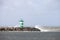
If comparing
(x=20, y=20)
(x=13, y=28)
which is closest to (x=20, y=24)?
(x=20, y=20)

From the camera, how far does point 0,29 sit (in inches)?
5433

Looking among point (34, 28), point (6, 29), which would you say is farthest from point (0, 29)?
point (34, 28)

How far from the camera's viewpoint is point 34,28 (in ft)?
447

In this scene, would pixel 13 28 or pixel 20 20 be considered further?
pixel 13 28

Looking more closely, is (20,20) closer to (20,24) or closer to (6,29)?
(20,24)

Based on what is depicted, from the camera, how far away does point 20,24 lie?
10869cm

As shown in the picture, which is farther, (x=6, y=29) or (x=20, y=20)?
(x=6, y=29)

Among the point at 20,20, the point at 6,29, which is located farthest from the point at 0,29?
the point at 20,20

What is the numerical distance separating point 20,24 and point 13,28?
83.1 feet

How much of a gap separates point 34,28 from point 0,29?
51.8ft

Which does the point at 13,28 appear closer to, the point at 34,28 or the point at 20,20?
the point at 34,28

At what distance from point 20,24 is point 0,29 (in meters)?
31.1

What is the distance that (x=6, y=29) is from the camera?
443 feet

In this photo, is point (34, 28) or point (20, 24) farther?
point (34, 28)
